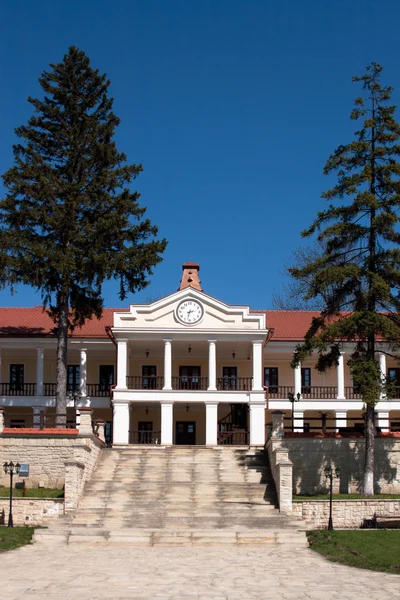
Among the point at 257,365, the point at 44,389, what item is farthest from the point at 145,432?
the point at 257,365

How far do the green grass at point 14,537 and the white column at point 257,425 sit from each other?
41.1ft

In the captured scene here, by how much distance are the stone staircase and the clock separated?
606 centimetres

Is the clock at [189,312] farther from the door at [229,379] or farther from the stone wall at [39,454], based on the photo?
the stone wall at [39,454]

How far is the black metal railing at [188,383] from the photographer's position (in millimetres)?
37125

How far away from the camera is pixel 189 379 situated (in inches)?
1474

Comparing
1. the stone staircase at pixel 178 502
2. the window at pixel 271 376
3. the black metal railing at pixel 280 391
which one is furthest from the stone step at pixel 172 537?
the window at pixel 271 376

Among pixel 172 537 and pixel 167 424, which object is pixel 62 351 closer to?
pixel 167 424

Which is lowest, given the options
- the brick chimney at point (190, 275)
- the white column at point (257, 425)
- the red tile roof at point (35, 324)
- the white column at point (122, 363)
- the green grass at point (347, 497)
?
the green grass at point (347, 497)

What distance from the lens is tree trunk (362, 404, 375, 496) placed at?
86.5 feet

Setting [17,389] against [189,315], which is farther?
[17,389]

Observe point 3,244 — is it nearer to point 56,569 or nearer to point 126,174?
point 126,174

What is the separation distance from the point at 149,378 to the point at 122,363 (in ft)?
11.1

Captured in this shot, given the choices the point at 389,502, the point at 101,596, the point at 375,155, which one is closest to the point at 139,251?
the point at 375,155

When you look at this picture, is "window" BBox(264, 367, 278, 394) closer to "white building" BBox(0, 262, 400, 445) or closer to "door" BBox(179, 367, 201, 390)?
"white building" BBox(0, 262, 400, 445)
